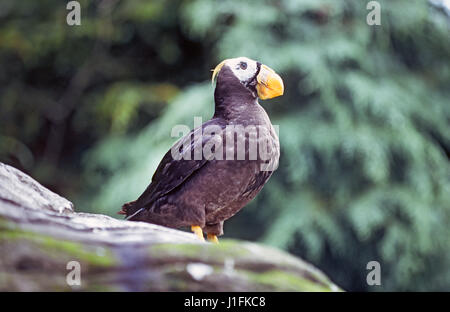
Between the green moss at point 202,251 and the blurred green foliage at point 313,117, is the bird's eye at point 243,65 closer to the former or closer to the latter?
the green moss at point 202,251

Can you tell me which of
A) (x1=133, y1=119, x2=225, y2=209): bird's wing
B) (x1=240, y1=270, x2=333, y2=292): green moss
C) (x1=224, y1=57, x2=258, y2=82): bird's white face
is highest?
(x1=224, y1=57, x2=258, y2=82): bird's white face

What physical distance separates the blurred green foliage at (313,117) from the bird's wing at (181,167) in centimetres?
154

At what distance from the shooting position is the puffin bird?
1.77 meters

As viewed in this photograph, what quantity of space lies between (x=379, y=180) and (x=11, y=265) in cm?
282

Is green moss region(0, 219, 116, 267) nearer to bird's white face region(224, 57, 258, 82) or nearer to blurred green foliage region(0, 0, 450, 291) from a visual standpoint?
bird's white face region(224, 57, 258, 82)

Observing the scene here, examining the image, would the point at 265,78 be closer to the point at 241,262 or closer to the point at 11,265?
the point at 241,262

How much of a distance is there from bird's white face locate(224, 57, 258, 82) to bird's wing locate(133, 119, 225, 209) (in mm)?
162

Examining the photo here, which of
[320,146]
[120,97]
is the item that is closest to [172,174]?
[320,146]

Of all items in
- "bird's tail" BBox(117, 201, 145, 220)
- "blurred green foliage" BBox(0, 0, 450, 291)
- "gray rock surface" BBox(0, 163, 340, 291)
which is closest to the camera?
"gray rock surface" BBox(0, 163, 340, 291)

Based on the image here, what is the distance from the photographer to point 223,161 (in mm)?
1780

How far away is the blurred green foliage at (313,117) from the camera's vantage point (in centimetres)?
366

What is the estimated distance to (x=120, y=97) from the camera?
4113 millimetres

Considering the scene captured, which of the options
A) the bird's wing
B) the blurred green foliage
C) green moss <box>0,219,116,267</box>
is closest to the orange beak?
the bird's wing

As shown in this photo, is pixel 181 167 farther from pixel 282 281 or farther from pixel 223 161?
pixel 282 281
